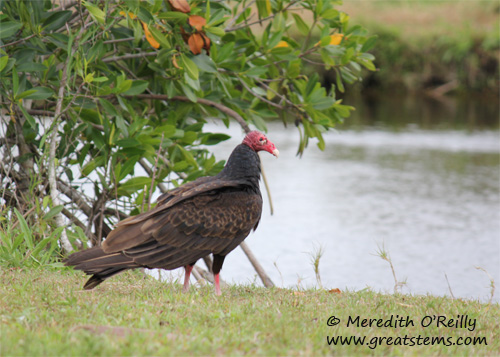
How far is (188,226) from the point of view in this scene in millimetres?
4727

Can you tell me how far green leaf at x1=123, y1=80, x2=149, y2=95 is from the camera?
5.98 m

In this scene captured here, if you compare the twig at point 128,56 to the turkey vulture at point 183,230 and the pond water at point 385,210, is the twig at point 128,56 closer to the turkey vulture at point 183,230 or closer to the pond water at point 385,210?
the turkey vulture at point 183,230

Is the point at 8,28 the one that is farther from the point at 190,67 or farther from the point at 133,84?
the point at 190,67

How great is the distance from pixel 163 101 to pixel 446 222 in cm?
575

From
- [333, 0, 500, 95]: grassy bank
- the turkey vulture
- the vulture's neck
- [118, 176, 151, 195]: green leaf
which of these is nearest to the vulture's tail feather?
the turkey vulture

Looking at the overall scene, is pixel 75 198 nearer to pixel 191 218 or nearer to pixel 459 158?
pixel 191 218

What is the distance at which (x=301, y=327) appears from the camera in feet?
12.9

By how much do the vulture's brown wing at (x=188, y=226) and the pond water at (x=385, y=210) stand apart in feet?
3.22

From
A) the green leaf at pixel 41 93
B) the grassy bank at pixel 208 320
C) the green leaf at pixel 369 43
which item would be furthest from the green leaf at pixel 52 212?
the green leaf at pixel 369 43

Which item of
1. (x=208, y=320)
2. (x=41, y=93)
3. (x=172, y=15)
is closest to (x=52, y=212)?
(x=41, y=93)

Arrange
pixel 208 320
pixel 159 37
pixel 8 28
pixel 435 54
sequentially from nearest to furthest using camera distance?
pixel 208 320 → pixel 8 28 → pixel 159 37 → pixel 435 54

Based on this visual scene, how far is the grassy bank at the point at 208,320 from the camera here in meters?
3.42

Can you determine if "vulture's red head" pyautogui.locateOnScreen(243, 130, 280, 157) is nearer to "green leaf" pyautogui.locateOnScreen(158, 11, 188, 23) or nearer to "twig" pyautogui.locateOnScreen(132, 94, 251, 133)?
"green leaf" pyautogui.locateOnScreen(158, 11, 188, 23)

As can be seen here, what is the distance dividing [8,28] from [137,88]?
3.71ft
